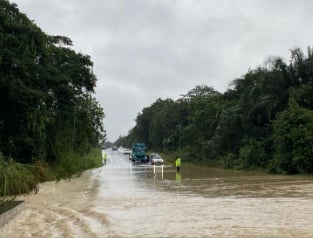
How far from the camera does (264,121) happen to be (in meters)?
50.0

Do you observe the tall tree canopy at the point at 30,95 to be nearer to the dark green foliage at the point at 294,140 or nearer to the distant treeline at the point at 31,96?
the distant treeline at the point at 31,96

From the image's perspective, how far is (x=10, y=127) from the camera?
1248 inches

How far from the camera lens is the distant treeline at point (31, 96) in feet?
96.0

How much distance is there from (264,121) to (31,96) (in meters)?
27.4

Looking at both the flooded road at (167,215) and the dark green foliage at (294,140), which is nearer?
the flooded road at (167,215)

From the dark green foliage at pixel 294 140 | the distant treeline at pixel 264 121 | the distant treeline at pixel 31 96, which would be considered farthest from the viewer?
the distant treeline at pixel 264 121

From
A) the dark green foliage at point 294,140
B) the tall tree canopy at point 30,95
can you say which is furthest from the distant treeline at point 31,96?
the dark green foliage at point 294,140

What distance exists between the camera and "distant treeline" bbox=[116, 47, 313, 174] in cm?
3956

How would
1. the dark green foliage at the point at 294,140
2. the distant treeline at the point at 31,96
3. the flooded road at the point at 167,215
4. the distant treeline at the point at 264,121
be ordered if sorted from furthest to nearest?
the distant treeline at the point at 264,121, the dark green foliage at the point at 294,140, the distant treeline at the point at 31,96, the flooded road at the point at 167,215

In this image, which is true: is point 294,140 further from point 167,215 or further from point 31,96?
point 167,215

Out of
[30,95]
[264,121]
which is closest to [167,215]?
[30,95]

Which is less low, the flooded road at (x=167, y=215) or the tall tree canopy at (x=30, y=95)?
the tall tree canopy at (x=30, y=95)

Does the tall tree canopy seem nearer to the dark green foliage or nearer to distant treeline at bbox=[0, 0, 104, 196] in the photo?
distant treeline at bbox=[0, 0, 104, 196]

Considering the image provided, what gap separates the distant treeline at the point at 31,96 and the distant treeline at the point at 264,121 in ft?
56.7
